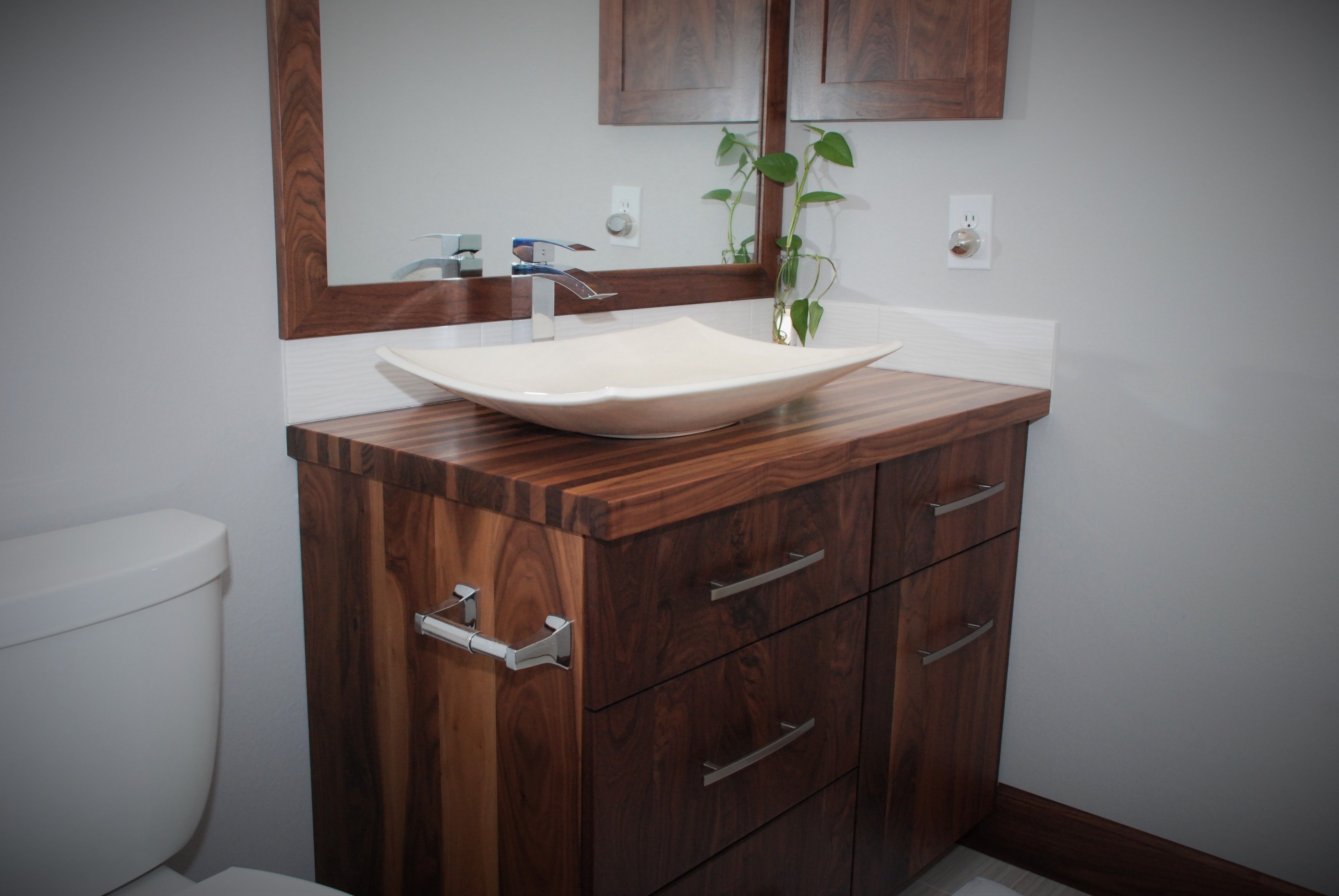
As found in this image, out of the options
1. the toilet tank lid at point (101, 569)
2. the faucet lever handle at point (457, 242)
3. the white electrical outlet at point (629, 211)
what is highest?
the white electrical outlet at point (629, 211)

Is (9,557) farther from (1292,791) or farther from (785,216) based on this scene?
(1292,791)

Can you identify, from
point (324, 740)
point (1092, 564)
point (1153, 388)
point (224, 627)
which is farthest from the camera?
point (1092, 564)

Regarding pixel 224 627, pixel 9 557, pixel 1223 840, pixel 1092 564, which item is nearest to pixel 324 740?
pixel 224 627

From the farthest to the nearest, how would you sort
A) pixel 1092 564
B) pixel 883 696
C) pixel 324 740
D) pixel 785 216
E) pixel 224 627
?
pixel 785 216
pixel 1092 564
pixel 883 696
pixel 324 740
pixel 224 627

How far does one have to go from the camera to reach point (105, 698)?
99 centimetres

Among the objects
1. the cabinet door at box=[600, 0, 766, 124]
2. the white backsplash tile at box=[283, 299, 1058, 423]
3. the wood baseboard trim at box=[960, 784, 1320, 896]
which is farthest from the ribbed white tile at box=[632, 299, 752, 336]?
the wood baseboard trim at box=[960, 784, 1320, 896]

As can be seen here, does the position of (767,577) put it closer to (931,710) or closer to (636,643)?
(636,643)

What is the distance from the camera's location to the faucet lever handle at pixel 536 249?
4.88 feet

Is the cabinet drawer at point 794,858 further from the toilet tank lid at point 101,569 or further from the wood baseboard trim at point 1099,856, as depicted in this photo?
the toilet tank lid at point 101,569

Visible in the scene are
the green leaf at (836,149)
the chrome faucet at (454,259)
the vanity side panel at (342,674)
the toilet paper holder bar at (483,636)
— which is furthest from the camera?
the green leaf at (836,149)

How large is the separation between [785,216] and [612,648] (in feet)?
4.01

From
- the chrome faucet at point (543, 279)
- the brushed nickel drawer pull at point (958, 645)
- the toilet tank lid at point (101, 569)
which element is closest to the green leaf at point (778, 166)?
the chrome faucet at point (543, 279)

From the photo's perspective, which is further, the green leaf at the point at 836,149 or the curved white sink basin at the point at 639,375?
the green leaf at the point at 836,149

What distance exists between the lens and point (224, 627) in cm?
130
